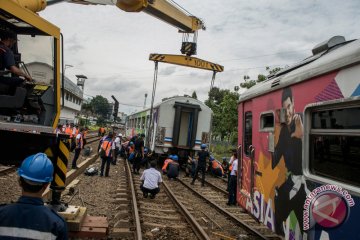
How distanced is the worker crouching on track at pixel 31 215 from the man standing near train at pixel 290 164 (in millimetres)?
2875

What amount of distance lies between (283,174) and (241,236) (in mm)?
2593

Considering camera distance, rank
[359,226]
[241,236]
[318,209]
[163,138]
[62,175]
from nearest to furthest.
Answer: [359,226] → [318,209] → [62,175] → [241,236] → [163,138]

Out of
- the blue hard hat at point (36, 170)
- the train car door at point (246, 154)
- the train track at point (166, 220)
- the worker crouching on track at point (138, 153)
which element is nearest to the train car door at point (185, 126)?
the worker crouching on track at point (138, 153)

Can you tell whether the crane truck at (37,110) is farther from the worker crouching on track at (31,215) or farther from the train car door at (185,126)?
the train car door at (185,126)

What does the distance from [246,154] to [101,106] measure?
109357 millimetres

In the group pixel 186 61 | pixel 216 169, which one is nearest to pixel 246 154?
pixel 186 61

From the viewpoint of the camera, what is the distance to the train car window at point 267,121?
545 cm

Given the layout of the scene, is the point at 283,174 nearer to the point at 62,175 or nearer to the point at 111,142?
the point at 62,175

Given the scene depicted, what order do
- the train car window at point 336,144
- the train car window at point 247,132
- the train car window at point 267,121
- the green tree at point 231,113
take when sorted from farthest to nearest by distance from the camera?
1. the green tree at point 231,113
2. the train car window at point 247,132
3. the train car window at point 267,121
4. the train car window at point 336,144

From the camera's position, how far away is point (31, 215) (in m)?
2.31

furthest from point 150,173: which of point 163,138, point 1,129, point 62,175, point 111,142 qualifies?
point 163,138

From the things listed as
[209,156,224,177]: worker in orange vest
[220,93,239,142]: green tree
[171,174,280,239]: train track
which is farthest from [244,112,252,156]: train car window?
[220,93,239,142]: green tree

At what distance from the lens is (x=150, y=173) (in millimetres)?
10414

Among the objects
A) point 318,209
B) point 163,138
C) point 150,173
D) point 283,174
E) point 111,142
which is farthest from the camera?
point 163,138
